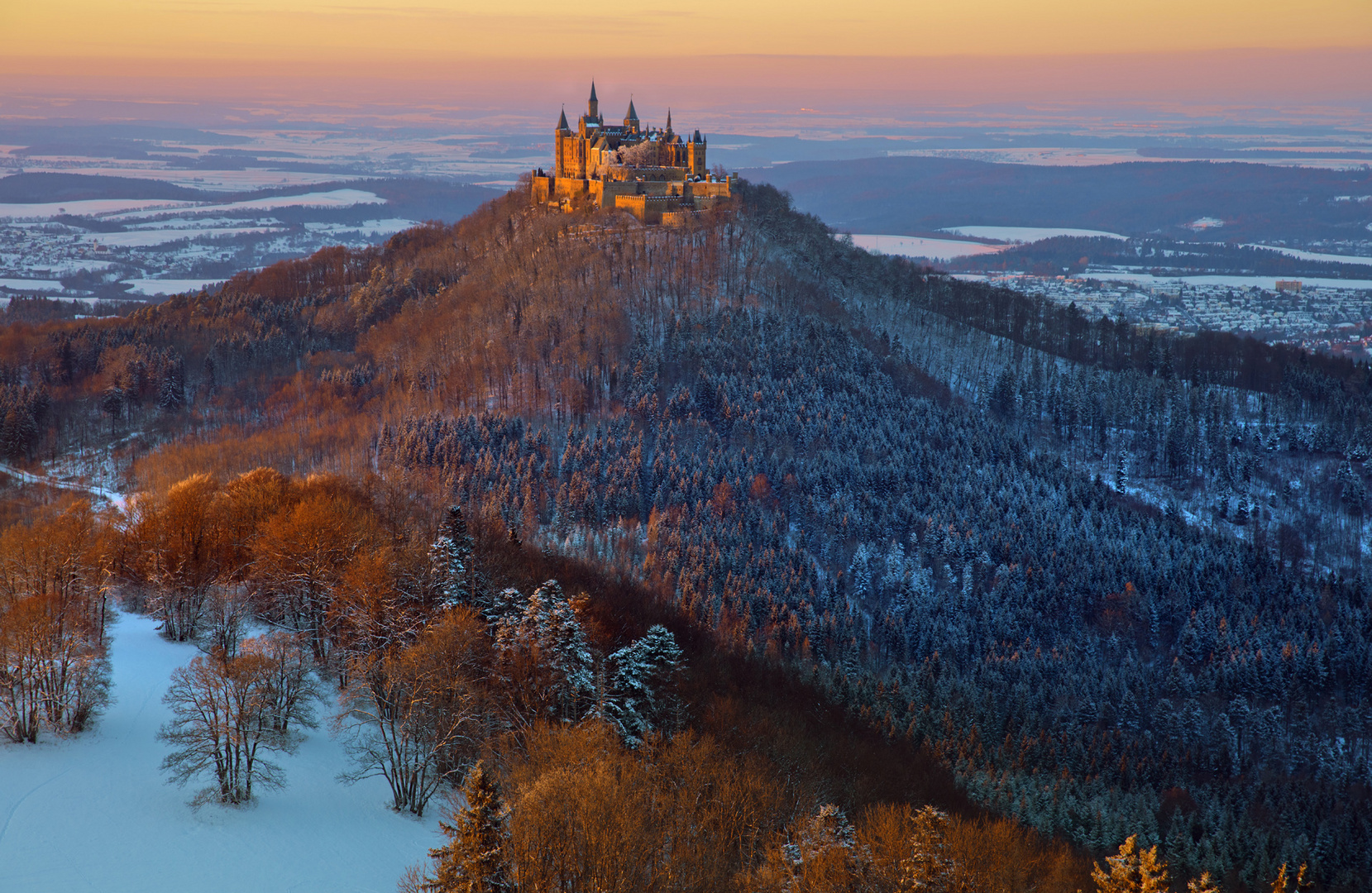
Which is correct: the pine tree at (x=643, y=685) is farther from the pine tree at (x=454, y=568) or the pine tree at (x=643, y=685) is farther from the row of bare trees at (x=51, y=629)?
the row of bare trees at (x=51, y=629)

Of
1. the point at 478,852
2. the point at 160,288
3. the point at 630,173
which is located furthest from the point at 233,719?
the point at 160,288

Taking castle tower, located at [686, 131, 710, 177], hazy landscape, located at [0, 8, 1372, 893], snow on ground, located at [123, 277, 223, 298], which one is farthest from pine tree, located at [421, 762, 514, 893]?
snow on ground, located at [123, 277, 223, 298]

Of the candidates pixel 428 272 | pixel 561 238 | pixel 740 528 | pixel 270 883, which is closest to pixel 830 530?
pixel 740 528

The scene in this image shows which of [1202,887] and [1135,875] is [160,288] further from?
[1202,887]

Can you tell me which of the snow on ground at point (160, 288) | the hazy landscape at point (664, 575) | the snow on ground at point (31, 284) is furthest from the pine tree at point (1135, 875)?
the snow on ground at point (31, 284)

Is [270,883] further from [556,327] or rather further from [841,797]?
[556,327]

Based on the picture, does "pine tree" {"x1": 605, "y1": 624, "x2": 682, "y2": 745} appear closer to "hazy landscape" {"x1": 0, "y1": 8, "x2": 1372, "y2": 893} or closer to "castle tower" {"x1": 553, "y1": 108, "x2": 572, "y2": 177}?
"hazy landscape" {"x1": 0, "y1": 8, "x2": 1372, "y2": 893}
